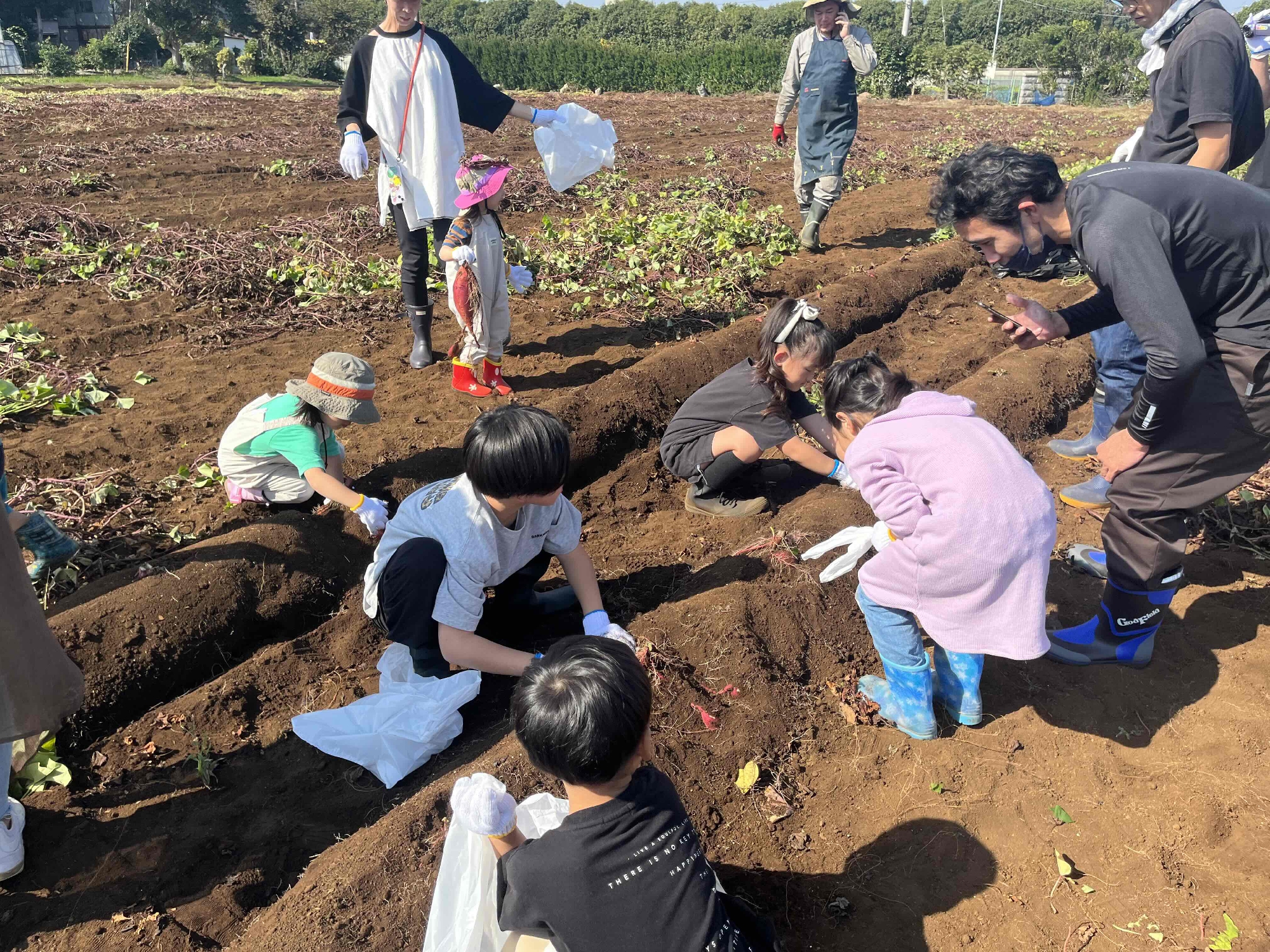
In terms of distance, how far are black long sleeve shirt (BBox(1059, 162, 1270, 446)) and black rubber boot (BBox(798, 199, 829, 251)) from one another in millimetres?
5335

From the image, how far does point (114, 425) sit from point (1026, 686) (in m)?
4.50

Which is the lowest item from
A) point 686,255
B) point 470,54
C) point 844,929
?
point 844,929

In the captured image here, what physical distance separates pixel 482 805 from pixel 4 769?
1396 millimetres

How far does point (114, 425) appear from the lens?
439cm

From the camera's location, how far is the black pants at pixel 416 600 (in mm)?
2395

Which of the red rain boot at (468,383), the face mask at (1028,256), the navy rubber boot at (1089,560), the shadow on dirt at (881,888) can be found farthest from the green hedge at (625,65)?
the shadow on dirt at (881,888)

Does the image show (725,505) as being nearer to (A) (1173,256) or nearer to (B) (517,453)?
(B) (517,453)

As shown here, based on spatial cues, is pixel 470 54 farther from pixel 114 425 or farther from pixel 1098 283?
pixel 1098 283

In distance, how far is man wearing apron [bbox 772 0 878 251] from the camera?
7.09 meters

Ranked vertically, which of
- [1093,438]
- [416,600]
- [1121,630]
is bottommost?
[1121,630]

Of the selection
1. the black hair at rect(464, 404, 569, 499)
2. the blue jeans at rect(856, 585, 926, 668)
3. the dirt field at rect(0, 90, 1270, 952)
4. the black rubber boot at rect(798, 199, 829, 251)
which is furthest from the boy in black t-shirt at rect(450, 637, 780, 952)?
the black rubber boot at rect(798, 199, 829, 251)

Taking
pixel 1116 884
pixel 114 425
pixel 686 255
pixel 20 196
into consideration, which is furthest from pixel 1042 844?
pixel 20 196

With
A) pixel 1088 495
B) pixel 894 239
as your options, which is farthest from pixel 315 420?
pixel 894 239

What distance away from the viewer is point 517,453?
215 centimetres
